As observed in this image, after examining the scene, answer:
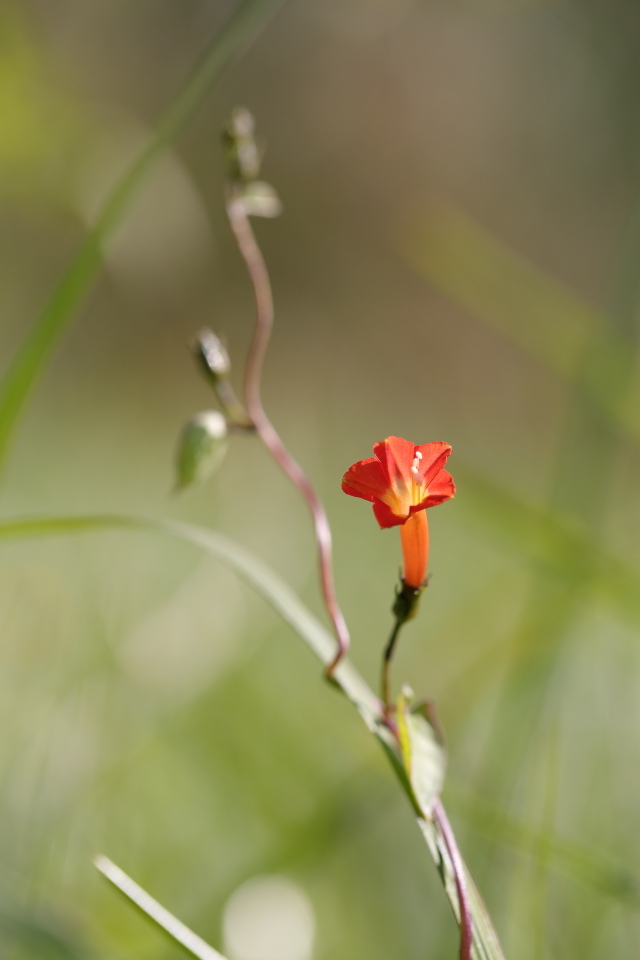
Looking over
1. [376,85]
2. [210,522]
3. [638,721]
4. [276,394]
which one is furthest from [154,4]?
[638,721]

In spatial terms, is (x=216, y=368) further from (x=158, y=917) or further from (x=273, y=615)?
(x=273, y=615)

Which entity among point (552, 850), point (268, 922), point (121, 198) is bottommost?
point (268, 922)

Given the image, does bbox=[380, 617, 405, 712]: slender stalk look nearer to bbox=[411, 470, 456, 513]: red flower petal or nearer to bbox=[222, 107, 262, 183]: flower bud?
bbox=[411, 470, 456, 513]: red flower petal

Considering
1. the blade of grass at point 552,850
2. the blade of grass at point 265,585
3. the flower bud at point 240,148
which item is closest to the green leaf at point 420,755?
the blade of grass at point 265,585

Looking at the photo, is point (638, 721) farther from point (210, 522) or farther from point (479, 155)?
point (479, 155)

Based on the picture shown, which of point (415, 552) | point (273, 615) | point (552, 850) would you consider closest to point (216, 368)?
point (415, 552)

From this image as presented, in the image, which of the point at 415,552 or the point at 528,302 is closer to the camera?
the point at 415,552
